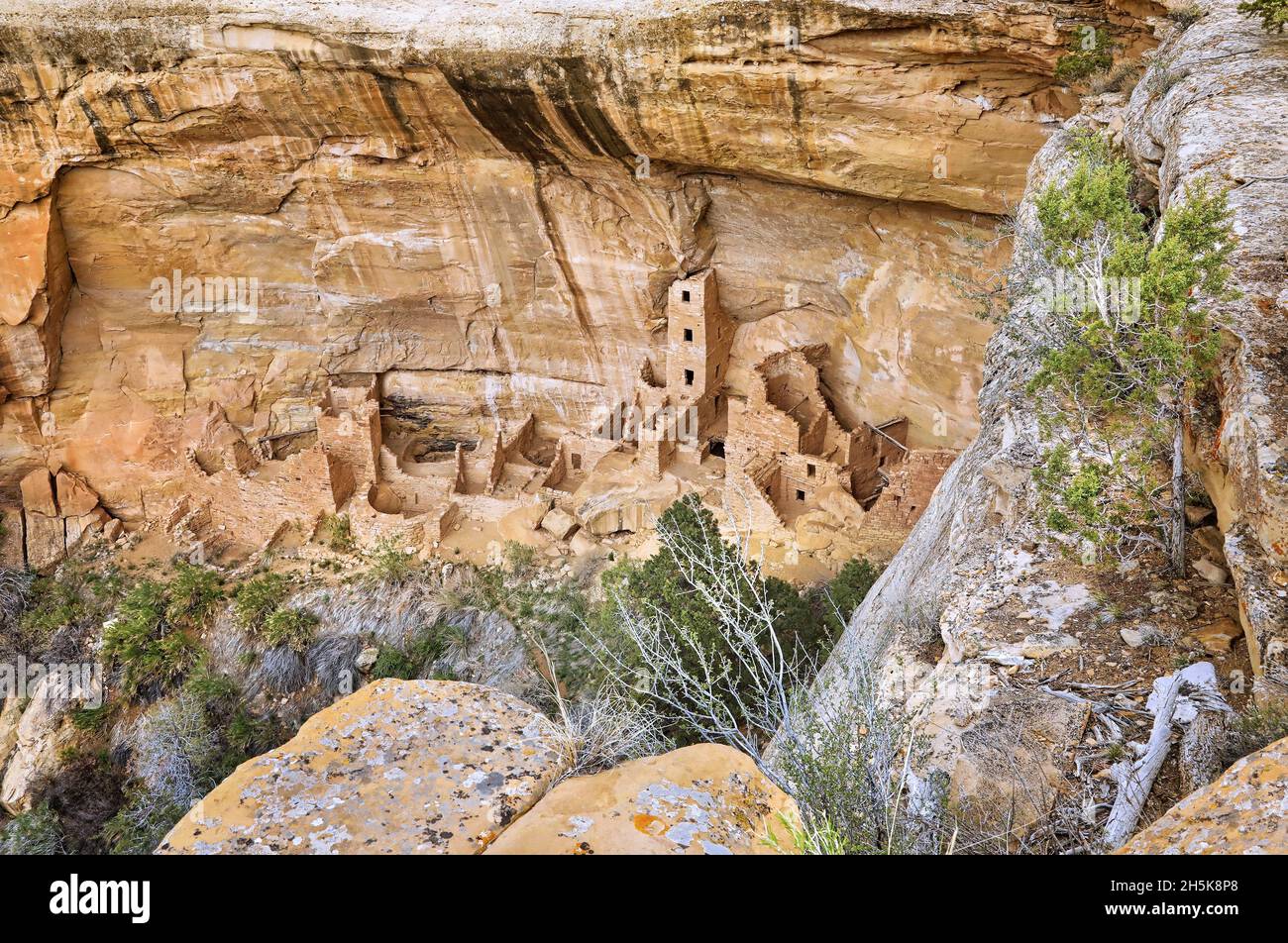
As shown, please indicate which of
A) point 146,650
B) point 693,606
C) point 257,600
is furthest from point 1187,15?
point 146,650

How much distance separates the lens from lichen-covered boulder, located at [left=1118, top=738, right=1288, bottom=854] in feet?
8.55

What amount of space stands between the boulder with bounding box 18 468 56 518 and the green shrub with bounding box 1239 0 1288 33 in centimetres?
1892

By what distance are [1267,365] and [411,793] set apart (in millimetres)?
4299

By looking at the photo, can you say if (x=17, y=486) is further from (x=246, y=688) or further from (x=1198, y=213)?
(x=1198, y=213)

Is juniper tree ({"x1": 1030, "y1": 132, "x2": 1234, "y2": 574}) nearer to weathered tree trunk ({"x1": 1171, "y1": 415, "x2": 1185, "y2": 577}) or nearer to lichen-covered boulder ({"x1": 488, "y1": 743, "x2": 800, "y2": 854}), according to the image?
weathered tree trunk ({"x1": 1171, "y1": 415, "x2": 1185, "y2": 577})

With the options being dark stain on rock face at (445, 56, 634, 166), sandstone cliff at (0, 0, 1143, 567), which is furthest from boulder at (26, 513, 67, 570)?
dark stain on rock face at (445, 56, 634, 166)

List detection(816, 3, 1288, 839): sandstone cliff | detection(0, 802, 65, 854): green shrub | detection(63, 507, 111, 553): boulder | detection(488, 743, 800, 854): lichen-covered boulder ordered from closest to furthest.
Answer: detection(488, 743, 800, 854): lichen-covered boulder < detection(816, 3, 1288, 839): sandstone cliff < detection(0, 802, 65, 854): green shrub < detection(63, 507, 111, 553): boulder

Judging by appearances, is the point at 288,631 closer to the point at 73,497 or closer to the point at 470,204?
the point at 73,497

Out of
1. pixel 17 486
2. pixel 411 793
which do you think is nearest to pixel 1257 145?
pixel 411 793

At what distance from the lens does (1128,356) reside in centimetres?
553

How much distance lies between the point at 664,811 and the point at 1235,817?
4.99 feet

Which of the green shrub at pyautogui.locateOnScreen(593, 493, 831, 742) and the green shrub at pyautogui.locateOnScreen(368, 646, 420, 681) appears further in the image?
the green shrub at pyautogui.locateOnScreen(368, 646, 420, 681)

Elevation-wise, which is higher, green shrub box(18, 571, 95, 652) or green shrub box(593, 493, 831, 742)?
green shrub box(593, 493, 831, 742)

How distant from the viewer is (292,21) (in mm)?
12625
